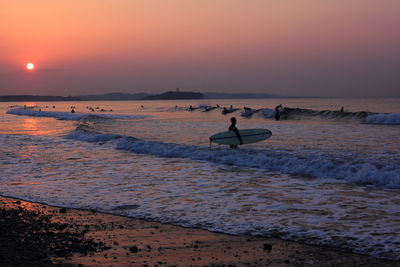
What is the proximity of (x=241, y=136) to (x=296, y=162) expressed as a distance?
6278 mm

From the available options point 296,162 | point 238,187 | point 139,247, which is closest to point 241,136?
point 296,162

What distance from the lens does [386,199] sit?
987 centimetres

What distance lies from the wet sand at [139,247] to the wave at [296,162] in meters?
6.90

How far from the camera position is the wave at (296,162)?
12547mm

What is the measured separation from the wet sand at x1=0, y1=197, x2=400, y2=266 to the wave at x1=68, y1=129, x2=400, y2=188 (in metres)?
6.90

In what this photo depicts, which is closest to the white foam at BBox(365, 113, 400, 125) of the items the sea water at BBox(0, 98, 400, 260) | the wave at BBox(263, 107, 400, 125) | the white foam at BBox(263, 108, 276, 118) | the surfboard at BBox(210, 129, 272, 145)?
the wave at BBox(263, 107, 400, 125)

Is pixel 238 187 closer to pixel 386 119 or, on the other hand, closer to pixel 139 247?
pixel 139 247

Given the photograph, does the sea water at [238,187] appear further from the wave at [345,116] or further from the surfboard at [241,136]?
the wave at [345,116]

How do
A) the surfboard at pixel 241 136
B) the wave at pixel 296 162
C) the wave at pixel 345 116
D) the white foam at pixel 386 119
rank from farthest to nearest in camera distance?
the wave at pixel 345 116 → the white foam at pixel 386 119 → the surfboard at pixel 241 136 → the wave at pixel 296 162

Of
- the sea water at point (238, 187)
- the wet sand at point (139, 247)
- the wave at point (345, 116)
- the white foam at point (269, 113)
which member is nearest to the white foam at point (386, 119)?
the wave at point (345, 116)

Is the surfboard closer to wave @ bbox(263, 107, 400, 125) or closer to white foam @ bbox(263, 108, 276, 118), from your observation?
wave @ bbox(263, 107, 400, 125)

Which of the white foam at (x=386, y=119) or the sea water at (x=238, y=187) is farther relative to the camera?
the white foam at (x=386, y=119)

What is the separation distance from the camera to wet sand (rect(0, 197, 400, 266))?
222 inches

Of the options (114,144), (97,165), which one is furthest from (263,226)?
(114,144)
